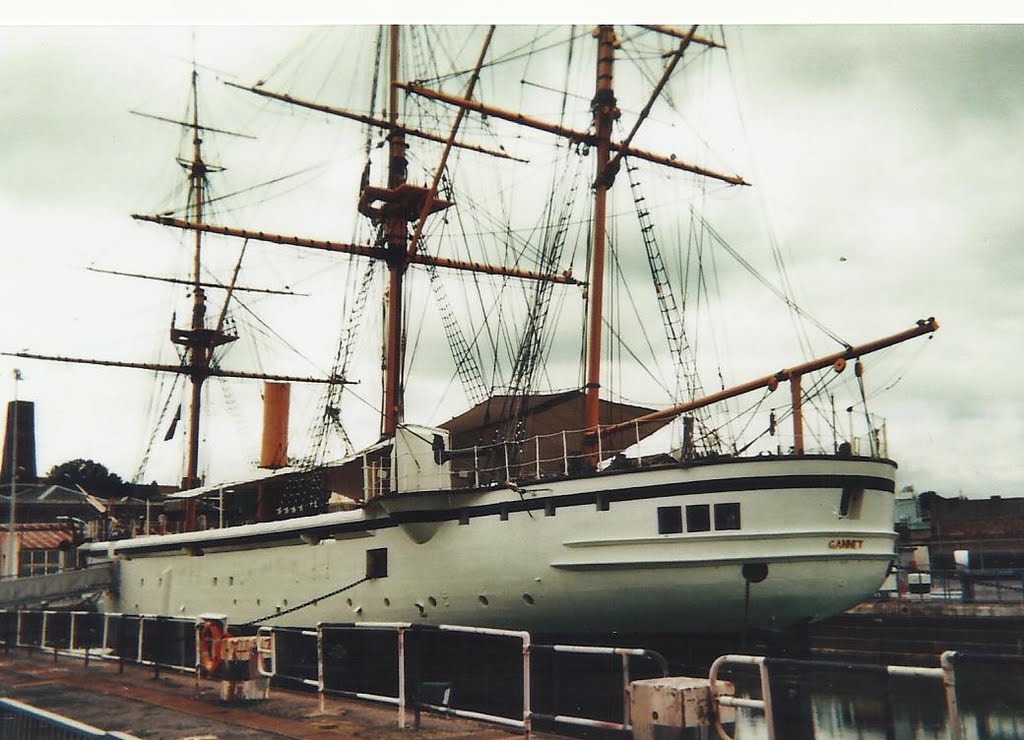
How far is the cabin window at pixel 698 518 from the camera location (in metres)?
12.9

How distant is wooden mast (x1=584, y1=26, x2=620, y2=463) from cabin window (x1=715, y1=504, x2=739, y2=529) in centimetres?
361

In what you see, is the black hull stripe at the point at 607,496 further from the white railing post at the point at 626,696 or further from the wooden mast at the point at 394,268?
the white railing post at the point at 626,696

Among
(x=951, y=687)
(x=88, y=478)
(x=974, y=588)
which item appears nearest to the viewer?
(x=951, y=687)

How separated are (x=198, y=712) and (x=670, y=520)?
6.76 m

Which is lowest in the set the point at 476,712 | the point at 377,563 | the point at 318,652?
the point at 476,712

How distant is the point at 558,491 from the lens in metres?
13.9

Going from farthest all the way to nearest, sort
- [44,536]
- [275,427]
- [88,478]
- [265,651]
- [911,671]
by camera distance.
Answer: [44,536] → [275,427] → [88,478] → [265,651] → [911,671]

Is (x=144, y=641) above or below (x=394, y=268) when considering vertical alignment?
below

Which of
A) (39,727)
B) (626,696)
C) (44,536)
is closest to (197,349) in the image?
(44,536)

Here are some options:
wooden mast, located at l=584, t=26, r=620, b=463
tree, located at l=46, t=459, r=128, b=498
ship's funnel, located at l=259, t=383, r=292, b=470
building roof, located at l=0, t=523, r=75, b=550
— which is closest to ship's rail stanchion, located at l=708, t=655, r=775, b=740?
wooden mast, located at l=584, t=26, r=620, b=463

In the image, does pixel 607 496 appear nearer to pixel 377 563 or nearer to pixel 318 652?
pixel 377 563

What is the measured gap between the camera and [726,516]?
12.8 meters

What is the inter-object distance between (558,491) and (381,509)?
3.49 metres

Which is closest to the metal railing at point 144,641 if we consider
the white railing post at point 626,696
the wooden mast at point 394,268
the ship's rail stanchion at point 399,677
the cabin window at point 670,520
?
the ship's rail stanchion at point 399,677
